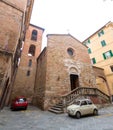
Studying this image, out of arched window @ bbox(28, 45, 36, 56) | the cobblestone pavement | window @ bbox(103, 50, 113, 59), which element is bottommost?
the cobblestone pavement

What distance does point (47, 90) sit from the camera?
10750 mm

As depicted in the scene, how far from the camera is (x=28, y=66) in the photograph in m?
17.9

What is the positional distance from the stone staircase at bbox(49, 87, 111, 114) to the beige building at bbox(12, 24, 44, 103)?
795 cm

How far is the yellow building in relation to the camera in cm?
1786

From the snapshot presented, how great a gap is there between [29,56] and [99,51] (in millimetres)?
13795

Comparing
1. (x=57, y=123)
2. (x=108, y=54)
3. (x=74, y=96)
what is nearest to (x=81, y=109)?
(x=57, y=123)

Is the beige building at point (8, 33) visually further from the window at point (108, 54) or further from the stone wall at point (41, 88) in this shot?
the window at point (108, 54)

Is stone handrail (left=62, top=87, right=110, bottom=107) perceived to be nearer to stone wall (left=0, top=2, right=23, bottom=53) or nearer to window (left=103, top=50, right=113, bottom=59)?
stone wall (left=0, top=2, right=23, bottom=53)

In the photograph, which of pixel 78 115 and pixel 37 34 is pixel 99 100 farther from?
pixel 37 34

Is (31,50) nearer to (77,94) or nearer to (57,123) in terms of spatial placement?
(77,94)

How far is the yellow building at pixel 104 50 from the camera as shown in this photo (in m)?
17.9

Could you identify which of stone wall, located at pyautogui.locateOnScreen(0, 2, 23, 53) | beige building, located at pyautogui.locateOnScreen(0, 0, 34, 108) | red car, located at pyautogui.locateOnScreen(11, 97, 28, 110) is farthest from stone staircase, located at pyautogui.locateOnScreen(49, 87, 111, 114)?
stone wall, located at pyautogui.locateOnScreen(0, 2, 23, 53)

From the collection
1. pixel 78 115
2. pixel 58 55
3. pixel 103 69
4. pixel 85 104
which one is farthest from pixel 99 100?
pixel 103 69

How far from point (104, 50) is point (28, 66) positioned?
1459 cm
